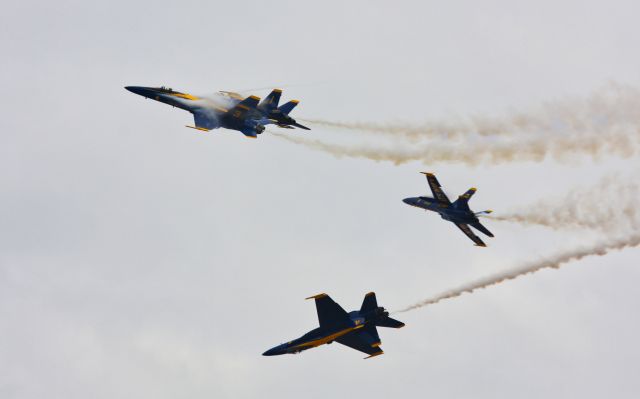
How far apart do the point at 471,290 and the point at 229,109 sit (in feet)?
76.9

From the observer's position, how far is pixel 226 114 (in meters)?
76.2

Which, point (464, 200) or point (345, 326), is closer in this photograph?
point (345, 326)

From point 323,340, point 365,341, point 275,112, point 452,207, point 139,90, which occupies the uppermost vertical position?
point 139,90

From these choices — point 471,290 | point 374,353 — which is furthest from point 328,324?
point 471,290

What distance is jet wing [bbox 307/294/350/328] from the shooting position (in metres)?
67.4

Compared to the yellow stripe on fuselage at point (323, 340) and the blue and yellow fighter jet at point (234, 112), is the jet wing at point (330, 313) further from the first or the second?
the blue and yellow fighter jet at point (234, 112)

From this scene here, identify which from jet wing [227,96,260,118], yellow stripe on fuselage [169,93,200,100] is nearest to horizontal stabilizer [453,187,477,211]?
jet wing [227,96,260,118]

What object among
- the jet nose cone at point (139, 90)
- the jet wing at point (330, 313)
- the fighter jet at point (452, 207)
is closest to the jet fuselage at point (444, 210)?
the fighter jet at point (452, 207)

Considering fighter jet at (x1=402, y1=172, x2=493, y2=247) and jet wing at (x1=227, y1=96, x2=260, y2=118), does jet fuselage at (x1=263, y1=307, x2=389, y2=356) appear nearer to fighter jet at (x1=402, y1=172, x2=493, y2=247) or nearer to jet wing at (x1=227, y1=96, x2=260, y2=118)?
fighter jet at (x1=402, y1=172, x2=493, y2=247)

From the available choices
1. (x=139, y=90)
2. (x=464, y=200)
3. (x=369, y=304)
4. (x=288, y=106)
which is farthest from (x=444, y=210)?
(x=139, y=90)

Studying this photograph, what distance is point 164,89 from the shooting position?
79.4 metres

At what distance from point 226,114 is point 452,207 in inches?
736

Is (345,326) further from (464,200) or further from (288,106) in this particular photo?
(288,106)

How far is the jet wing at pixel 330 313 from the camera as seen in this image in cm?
6744
